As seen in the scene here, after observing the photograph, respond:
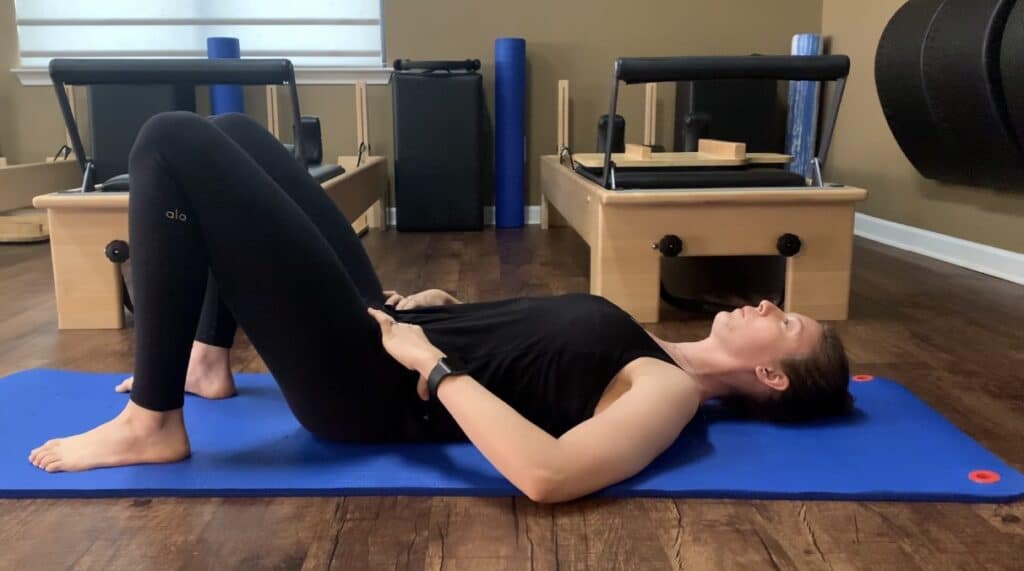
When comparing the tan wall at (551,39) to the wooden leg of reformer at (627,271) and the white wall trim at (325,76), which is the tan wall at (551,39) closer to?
the white wall trim at (325,76)

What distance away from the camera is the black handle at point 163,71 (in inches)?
84.1

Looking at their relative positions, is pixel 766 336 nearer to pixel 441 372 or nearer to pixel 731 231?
pixel 441 372

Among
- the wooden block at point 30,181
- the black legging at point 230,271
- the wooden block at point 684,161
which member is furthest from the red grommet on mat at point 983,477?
the wooden block at point 30,181

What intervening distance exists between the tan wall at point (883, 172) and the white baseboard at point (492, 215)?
1.47m

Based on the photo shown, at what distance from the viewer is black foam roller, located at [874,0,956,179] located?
2953 mm

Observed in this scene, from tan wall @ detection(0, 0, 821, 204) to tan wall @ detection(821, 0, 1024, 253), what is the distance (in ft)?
1.40

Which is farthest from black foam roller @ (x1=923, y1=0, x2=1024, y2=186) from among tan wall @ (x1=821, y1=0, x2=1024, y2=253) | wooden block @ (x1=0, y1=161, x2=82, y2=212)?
wooden block @ (x1=0, y1=161, x2=82, y2=212)

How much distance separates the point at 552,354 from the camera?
124 cm

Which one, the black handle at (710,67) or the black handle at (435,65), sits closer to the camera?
the black handle at (710,67)

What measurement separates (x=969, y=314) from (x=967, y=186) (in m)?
0.96

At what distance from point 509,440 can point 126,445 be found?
22.0 inches

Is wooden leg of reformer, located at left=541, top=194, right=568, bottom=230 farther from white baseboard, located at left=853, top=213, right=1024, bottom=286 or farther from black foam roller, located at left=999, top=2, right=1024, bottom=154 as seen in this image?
black foam roller, located at left=999, top=2, right=1024, bottom=154

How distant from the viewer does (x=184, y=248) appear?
3.72 feet

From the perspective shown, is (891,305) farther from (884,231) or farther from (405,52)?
(405,52)
